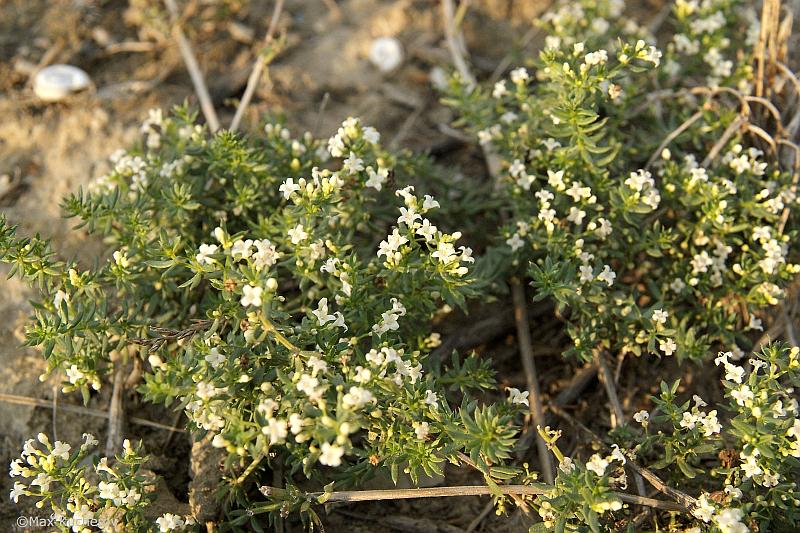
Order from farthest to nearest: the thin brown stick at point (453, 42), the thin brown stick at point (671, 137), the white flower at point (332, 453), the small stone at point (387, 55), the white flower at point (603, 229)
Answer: the small stone at point (387, 55)
the thin brown stick at point (453, 42)
the thin brown stick at point (671, 137)
the white flower at point (603, 229)
the white flower at point (332, 453)

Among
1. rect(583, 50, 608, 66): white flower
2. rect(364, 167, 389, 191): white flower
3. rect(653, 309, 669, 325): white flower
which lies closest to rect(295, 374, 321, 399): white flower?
rect(364, 167, 389, 191): white flower

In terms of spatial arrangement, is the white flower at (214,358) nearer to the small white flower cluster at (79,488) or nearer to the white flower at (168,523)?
the small white flower cluster at (79,488)

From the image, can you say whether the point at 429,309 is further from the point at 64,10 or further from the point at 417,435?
the point at 64,10

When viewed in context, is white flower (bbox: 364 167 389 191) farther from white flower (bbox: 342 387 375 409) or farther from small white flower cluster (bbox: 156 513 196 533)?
small white flower cluster (bbox: 156 513 196 533)

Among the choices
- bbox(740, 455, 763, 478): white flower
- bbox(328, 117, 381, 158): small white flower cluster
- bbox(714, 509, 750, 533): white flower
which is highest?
bbox(328, 117, 381, 158): small white flower cluster

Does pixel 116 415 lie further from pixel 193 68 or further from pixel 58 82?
pixel 193 68

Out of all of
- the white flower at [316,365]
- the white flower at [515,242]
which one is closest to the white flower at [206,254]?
the white flower at [316,365]
